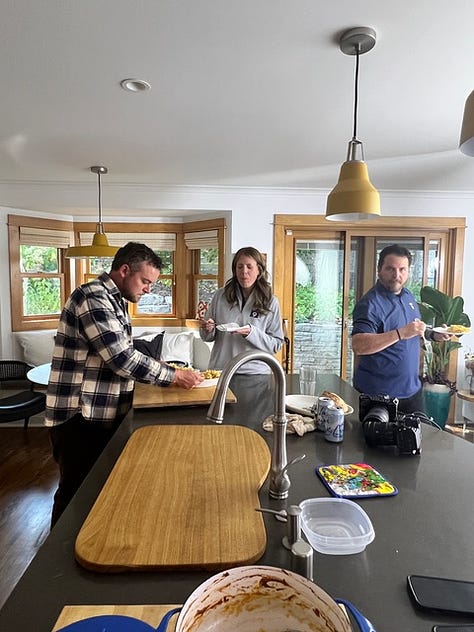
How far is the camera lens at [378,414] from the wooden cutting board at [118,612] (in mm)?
858

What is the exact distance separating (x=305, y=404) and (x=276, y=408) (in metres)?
0.77

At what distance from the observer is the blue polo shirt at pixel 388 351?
2035 millimetres

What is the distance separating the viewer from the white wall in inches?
153

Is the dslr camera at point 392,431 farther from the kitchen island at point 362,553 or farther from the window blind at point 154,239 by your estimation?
the window blind at point 154,239

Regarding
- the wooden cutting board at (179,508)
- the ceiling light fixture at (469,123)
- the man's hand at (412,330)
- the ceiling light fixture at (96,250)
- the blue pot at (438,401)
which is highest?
the ceiling light fixture at (469,123)

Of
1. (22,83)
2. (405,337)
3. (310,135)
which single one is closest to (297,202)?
(310,135)

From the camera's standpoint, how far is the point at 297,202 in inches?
155

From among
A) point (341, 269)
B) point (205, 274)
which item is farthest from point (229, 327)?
point (205, 274)

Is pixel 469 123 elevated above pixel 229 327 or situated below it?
above

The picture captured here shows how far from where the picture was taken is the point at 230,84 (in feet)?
6.09

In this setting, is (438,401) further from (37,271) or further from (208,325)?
(37,271)

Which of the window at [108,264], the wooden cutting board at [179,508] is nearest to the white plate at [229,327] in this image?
the wooden cutting board at [179,508]

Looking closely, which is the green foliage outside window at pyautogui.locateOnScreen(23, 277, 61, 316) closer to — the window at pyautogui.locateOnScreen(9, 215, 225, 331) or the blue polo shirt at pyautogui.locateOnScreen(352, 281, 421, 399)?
the window at pyautogui.locateOnScreen(9, 215, 225, 331)

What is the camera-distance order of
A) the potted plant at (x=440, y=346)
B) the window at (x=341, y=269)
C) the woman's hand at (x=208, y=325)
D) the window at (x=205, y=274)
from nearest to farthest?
1. the woman's hand at (x=208, y=325)
2. the potted plant at (x=440, y=346)
3. the window at (x=341, y=269)
4. the window at (x=205, y=274)
